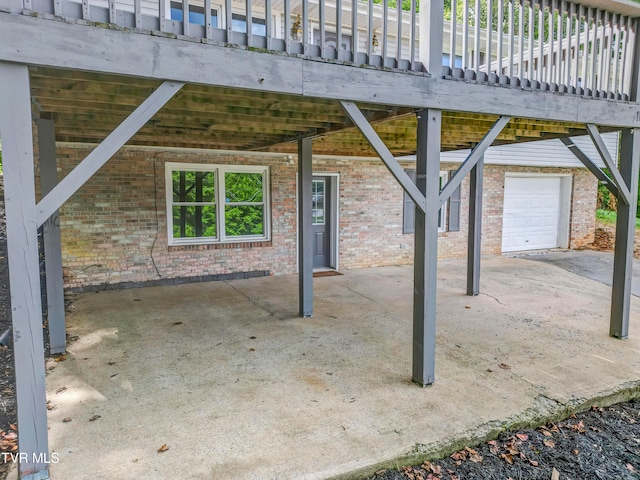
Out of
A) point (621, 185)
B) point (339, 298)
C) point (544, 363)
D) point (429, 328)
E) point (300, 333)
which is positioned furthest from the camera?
point (339, 298)

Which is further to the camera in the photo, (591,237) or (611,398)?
(591,237)

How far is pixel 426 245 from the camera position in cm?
369

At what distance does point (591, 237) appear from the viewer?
1229cm

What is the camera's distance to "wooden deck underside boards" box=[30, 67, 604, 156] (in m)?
3.18

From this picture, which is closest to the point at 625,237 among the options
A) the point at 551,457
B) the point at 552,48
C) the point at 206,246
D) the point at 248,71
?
the point at 552,48

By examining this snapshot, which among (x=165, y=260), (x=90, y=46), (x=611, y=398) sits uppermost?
(x=90, y=46)

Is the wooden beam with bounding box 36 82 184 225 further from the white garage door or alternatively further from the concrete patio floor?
the white garage door

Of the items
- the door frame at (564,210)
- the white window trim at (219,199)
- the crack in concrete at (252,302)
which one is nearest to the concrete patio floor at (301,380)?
the crack in concrete at (252,302)

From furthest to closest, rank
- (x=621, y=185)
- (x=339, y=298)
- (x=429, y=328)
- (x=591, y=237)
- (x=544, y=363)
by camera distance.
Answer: (x=591, y=237)
(x=339, y=298)
(x=621, y=185)
(x=544, y=363)
(x=429, y=328)

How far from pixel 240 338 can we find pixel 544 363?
10.4 feet

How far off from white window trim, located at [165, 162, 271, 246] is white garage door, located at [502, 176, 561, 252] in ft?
20.8

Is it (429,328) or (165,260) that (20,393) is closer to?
(429,328)

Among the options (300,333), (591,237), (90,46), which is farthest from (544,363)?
(591,237)

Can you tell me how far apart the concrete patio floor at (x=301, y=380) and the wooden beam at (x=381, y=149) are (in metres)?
1.64
